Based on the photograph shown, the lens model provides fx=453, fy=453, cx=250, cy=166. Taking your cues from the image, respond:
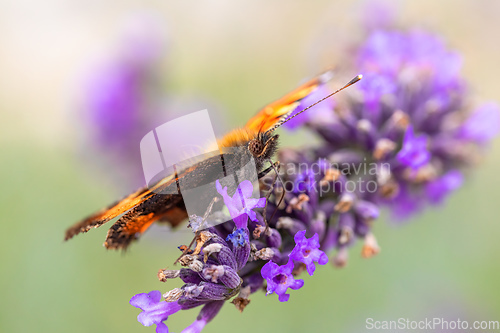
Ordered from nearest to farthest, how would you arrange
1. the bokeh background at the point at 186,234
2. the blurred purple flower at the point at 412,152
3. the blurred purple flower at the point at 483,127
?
the blurred purple flower at the point at 412,152
the blurred purple flower at the point at 483,127
the bokeh background at the point at 186,234

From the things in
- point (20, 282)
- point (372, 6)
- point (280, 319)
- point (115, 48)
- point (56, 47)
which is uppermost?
point (56, 47)

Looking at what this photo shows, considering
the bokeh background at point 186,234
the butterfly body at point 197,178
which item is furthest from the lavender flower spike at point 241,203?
the bokeh background at point 186,234

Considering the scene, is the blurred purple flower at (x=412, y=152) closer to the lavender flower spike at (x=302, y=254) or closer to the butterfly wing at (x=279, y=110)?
the butterfly wing at (x=279, y=110)

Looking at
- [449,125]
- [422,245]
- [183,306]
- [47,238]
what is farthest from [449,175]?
[47,238]

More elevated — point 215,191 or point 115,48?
point 115,48

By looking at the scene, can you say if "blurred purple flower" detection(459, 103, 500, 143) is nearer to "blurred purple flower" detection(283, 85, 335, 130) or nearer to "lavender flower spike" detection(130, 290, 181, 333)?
"blurred purple flower" detection(283, 85, 335, 130)

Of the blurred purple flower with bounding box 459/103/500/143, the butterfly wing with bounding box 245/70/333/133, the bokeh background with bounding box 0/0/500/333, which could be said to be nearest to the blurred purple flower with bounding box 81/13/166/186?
the bokeh background with bounding box 0/0/500/333

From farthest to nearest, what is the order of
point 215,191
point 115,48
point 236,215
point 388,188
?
point 115,48, point 388,188, point 215,191, point 236,215

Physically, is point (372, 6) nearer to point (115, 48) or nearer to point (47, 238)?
point (115, 48)
